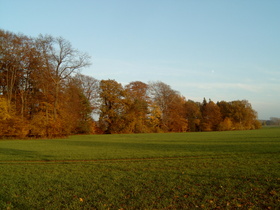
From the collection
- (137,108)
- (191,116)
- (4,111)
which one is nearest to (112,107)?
(137,108)

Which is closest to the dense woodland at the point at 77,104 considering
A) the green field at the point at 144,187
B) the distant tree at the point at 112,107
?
the distant tree at the point at 112,107

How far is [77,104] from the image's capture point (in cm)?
5428

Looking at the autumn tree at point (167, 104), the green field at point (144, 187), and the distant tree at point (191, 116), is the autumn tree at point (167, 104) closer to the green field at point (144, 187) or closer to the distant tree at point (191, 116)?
the distant tree at point (191, 116)

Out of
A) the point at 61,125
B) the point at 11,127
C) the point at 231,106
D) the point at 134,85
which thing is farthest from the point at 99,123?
the point at 231,106

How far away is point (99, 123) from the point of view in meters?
62.3

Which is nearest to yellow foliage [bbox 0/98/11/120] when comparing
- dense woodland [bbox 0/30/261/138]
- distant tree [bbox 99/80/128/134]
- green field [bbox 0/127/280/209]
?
dense woodland [bbox 0/30/261/138]

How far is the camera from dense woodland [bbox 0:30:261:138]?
40750 millimetres

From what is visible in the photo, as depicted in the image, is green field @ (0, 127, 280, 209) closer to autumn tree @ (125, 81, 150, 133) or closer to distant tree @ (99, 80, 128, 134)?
distant tree @ (99, 80, 128, 134)

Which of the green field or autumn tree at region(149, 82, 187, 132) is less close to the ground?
autumn tree at region(149, 82, 187, 132)

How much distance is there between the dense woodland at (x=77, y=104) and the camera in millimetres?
40750

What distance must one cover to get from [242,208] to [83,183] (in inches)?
225

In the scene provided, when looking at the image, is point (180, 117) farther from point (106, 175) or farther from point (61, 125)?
point (106, 175)

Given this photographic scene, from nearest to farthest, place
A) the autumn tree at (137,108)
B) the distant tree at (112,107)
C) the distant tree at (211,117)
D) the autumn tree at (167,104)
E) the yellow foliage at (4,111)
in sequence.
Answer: the yellow foliage at (4,111) < the distant tree at (112,107) < the autumn tree at (137,108) < the autumn tree at (167,104) < the distant tree at (211,117)

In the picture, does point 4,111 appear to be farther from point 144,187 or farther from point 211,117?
point 211,117
